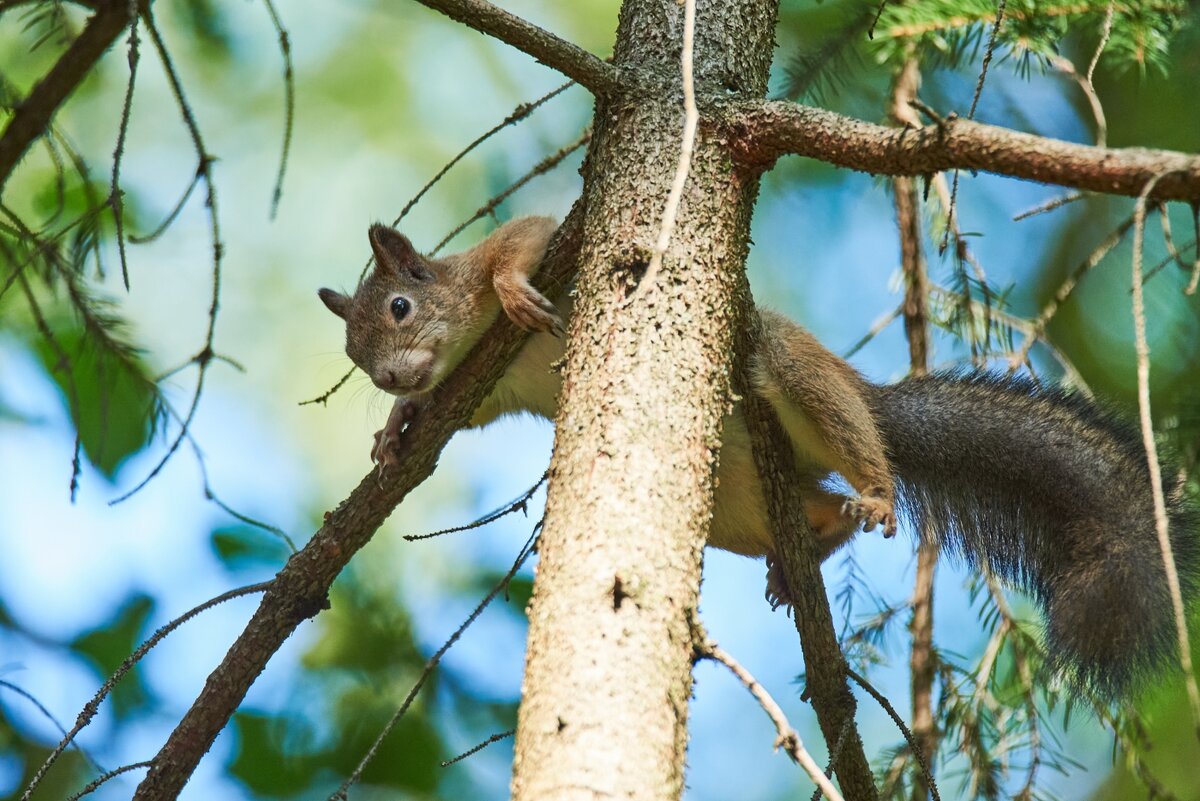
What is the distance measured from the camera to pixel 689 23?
1190 millimetres

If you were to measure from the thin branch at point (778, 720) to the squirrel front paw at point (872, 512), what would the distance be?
1.08 metres

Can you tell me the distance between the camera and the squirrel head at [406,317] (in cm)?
271

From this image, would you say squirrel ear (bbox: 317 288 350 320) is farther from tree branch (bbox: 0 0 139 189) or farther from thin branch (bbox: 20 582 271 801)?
tree branch (bbox: 0 0 139 189)

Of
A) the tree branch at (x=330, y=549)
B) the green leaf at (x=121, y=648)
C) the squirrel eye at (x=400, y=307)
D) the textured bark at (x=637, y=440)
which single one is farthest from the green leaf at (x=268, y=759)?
the textured bark at (x=637, y=440)

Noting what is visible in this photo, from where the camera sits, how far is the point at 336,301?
3.32 m

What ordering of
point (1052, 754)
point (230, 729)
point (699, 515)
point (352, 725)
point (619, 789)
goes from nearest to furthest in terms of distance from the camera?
point (619, 789)
point (699, 515)
point (1052, 754)
point (352, 725)
point (230, 729)

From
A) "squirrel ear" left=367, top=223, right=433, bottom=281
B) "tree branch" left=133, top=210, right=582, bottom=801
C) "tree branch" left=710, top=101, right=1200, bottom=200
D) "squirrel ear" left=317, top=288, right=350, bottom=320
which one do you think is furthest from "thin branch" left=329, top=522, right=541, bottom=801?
"squirrel ear" left=317, top=288, right=350, bottom=320

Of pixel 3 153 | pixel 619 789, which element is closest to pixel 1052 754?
pixel 619 789

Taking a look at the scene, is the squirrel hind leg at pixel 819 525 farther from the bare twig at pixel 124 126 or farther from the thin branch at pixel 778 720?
the bare twig at pixel 124 126

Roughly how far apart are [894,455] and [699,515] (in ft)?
4.43

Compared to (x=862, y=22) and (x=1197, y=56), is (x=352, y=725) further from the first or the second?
(x=1197, y=56)

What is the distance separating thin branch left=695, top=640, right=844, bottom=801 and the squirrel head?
148 cm

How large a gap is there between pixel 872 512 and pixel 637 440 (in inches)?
43.9

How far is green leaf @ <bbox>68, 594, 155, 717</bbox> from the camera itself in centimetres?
425
